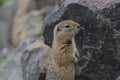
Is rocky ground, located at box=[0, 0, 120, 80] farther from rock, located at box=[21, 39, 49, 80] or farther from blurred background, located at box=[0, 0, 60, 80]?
blurred background, located at box=[0, 0, 60, 80]

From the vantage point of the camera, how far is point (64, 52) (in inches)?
286

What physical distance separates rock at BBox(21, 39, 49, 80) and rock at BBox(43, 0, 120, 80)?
0.95 meters

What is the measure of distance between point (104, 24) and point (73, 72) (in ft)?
3.13

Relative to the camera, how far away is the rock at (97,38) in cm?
737

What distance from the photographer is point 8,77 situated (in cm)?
1088

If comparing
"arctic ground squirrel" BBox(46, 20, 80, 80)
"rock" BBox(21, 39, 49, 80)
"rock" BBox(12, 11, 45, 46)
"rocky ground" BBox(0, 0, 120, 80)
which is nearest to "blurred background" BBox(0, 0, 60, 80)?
"rock" BBox(12, 11, 45, 46)

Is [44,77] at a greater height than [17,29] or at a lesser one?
lesser

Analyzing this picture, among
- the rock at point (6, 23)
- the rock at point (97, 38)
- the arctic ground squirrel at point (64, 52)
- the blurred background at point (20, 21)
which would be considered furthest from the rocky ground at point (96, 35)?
the rock at point (6, 23)

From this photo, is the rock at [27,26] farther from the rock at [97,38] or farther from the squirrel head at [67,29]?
the squirrel head at [67,29]

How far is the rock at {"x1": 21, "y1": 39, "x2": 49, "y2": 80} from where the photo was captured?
859 centimetres

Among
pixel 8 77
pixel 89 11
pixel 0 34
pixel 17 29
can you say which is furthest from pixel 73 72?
pixel 0 34

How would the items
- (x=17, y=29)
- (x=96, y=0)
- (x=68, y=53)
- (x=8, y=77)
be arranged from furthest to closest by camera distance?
(x=17, y=29), (x=8, y=77), (x=96, y=0), (x=68, y=53)

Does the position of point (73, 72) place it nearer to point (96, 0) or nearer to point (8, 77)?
point (96, 0)

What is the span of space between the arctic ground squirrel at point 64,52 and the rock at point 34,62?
0.84 m
